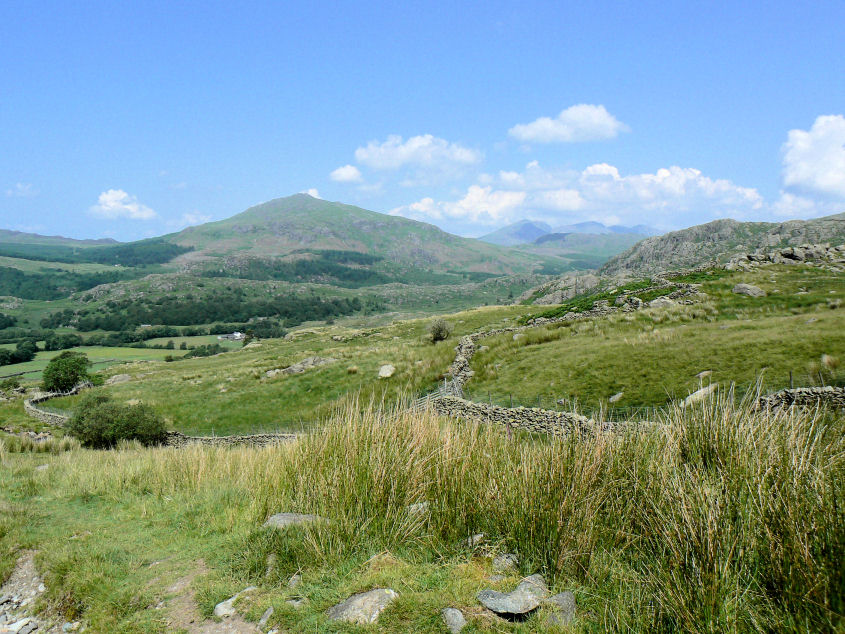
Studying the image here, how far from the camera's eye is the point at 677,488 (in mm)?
3980

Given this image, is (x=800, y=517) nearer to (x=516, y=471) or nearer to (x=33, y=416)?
(x=516, y=471)

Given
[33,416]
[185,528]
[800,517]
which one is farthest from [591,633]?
[33,416]

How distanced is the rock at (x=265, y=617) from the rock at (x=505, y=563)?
2.23m

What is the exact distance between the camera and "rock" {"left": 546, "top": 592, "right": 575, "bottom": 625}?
3.62 meters

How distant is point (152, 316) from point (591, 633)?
20942 cm

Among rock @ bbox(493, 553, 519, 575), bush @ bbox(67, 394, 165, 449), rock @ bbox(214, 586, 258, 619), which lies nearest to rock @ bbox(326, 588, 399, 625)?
rock @ bbox(493, 553, 519, 575)

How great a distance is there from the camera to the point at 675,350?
60.3 feet

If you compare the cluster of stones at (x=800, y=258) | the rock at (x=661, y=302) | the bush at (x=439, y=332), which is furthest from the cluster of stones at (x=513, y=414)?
the cluster of stones at (x=800, y=258)

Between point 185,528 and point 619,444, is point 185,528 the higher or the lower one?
the lower one

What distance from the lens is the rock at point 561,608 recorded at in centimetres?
362

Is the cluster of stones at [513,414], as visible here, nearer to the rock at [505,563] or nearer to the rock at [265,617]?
the rock at [505,563]

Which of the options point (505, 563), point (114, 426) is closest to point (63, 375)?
point (114, 426)

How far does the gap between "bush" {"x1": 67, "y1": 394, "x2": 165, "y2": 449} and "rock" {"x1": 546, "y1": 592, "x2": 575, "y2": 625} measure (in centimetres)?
2518

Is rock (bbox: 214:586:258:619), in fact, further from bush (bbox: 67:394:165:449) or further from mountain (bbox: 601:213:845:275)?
mountain (bbox: 601:213:845:275)
